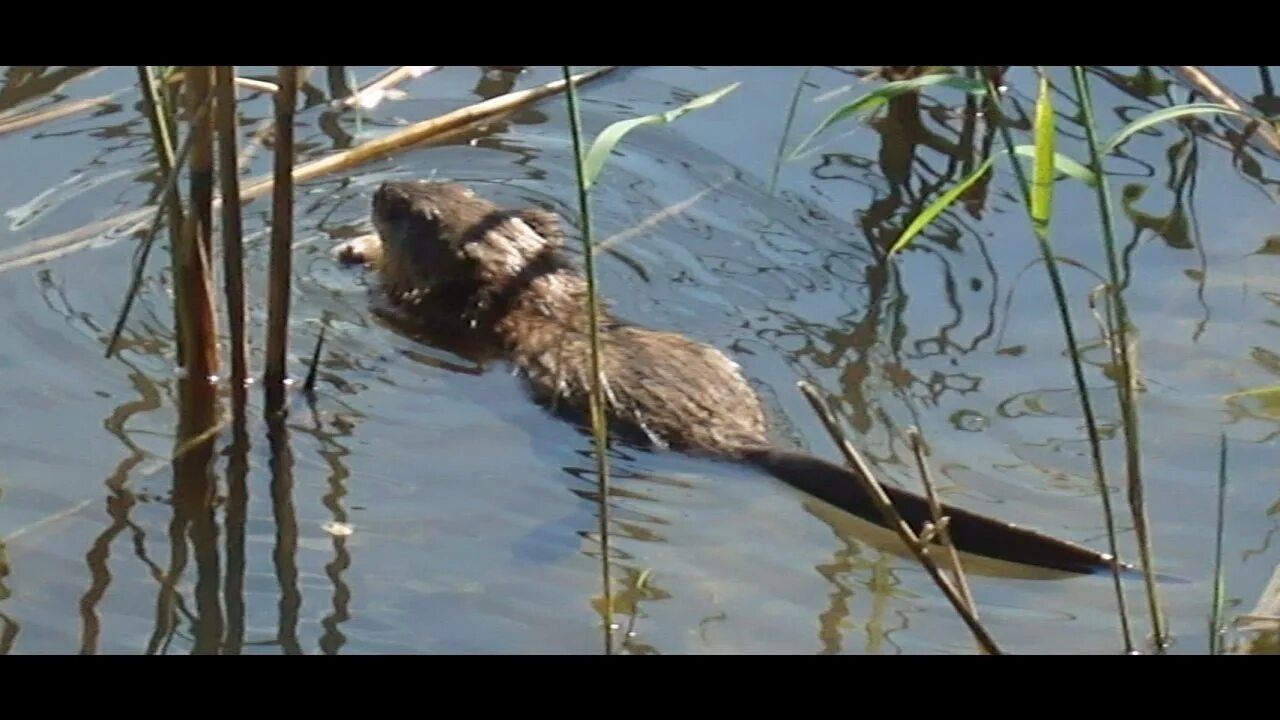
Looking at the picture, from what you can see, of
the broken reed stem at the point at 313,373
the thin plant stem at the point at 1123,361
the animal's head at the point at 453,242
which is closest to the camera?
the thin plant stem at the point at 1123,361

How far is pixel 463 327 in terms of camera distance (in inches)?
202

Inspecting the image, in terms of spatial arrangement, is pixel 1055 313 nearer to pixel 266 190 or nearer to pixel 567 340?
pixel 567 340

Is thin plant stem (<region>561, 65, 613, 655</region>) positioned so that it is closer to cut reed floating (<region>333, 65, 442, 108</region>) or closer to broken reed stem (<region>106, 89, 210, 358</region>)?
broken reed stem (<region>106, 89, 210, 358</region>)

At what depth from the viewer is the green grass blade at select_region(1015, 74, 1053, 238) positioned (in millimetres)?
3244

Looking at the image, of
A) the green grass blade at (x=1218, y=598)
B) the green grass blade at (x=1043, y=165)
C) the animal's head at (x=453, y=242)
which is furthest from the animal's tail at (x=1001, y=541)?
the animal's head at (x=453, y=242)

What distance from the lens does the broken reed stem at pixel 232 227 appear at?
3.87m

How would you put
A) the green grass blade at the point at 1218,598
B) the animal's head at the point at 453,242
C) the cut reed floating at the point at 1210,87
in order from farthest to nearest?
the cut reed floating at the point at 1210,87 → the animal's head at the point at 453,242 → the green grass blade at the point at 1218,598

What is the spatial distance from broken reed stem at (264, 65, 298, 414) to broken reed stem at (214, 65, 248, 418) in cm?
7

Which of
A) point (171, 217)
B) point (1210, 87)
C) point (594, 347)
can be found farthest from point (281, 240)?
point (1210, 87)

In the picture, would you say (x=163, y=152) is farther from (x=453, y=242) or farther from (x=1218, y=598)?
(x=1218, y=598)

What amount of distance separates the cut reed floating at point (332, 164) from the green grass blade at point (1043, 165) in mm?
2629

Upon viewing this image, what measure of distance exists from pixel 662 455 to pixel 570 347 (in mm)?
506

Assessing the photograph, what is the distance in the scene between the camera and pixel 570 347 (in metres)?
4.77

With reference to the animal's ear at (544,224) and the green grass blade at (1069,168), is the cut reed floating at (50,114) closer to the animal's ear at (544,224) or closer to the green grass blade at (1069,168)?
the animal's ear at (544,224)
